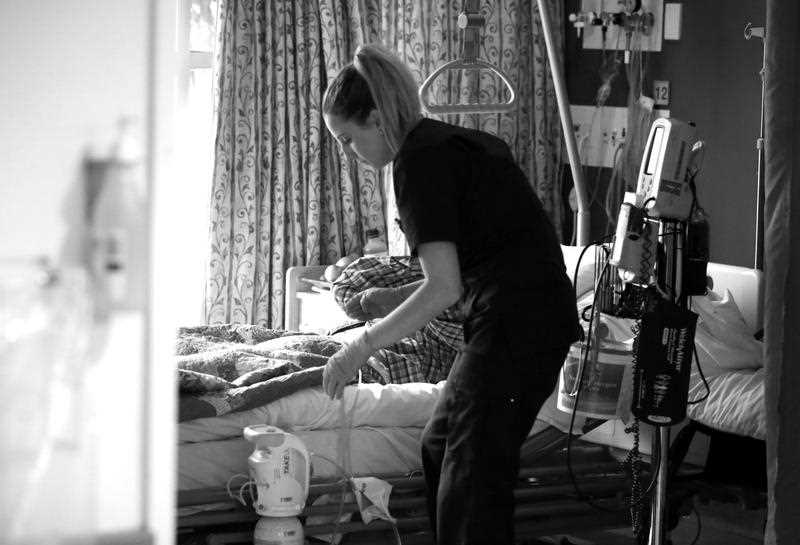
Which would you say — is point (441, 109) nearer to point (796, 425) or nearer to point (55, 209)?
point (796, 425)

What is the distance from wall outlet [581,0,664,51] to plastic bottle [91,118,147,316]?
3902 millimetres

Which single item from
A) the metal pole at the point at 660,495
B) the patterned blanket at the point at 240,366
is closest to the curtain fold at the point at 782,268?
the metal pole at the point at 660,495

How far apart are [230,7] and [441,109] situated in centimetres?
148

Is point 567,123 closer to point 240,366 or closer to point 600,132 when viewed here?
point 600,132

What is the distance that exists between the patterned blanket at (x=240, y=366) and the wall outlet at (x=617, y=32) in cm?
199

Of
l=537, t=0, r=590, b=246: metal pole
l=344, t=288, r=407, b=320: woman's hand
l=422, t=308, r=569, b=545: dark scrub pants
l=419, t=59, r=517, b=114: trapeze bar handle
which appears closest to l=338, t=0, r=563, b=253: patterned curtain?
l=537, t=0, r=590, b=246: metal pole

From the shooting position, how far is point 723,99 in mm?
4418

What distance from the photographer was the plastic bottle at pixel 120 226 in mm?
1016

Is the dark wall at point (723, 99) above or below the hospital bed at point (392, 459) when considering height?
above

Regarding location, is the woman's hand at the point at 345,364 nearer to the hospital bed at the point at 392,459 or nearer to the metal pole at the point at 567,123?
the hospital bed at the point at 392,459

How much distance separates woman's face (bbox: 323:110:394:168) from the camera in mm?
2172

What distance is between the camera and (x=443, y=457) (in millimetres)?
2166

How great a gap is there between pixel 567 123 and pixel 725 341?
1.00 meters

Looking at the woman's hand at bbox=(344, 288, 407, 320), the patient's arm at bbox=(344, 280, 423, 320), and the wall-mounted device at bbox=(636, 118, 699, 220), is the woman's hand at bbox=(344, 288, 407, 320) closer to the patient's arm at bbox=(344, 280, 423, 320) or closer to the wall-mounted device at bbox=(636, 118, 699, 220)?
the patient's arm at bbox=(344, 280, 423, 320)
